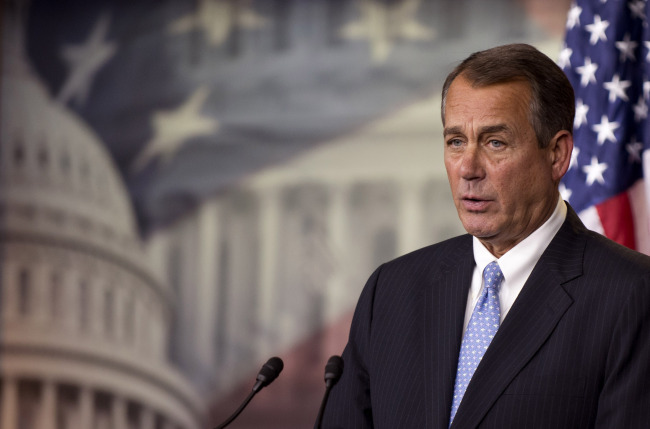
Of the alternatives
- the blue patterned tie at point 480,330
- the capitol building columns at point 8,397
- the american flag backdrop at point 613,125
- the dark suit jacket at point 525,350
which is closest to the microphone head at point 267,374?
the dark suit jacket at point 525,350

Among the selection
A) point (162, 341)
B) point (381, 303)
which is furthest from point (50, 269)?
point (381, 303)

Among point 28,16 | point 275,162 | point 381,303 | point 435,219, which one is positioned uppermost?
point 28,16

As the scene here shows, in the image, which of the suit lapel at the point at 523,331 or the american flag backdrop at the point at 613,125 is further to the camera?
the american flag backdrop at the point at 613,125

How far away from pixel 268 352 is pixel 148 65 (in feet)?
5.99

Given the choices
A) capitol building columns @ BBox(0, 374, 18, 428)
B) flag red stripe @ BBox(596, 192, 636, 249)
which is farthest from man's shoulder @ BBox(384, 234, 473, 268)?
capitol building columns @ BBox(0, 374, 18, 428)

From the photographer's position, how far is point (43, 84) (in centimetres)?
497

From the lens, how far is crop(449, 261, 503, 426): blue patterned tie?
1641 millimetres

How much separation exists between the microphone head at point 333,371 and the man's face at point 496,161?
384mm

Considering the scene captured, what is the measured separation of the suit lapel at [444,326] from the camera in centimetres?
163

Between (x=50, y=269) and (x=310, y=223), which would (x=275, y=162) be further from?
(x=50, y=269)

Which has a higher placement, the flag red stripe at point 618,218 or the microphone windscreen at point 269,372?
the flag red stripe at point 618,218

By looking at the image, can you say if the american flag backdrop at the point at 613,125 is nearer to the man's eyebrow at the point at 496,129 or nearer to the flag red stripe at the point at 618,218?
the flag red stripe at the point at 618,218

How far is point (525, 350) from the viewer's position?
61.7 inches

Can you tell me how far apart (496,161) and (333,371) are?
0.53m
